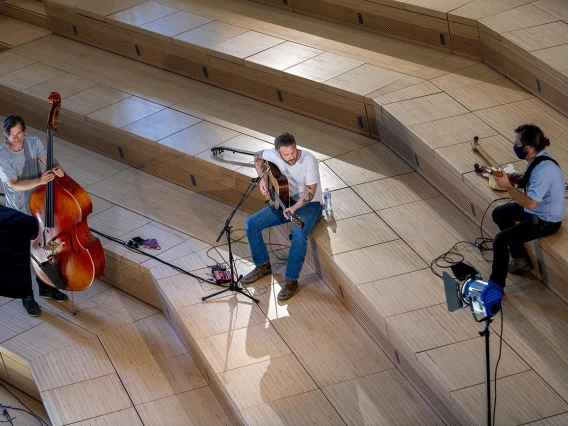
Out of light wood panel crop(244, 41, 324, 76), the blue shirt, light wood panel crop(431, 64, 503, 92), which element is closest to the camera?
the blue shirt

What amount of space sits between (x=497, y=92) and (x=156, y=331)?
2.93m

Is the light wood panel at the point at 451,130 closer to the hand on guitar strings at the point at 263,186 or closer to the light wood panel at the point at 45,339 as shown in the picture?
the hand on guitar strings at the point at 263,186

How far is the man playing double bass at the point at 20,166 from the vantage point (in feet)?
18.9

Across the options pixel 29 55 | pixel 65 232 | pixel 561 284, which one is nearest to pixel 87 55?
pixel 29 55

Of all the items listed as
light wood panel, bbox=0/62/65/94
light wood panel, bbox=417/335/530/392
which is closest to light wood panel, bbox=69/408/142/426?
light wood panel, bbox=417/335/530/392

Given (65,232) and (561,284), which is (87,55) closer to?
(65,232)

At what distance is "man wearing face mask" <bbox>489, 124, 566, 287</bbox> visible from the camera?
4871 millimetres

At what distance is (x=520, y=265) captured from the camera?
5.32 metres

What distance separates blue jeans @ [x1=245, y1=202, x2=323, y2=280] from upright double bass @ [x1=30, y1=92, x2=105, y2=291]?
965 mm

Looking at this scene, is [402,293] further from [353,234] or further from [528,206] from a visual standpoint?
[528,206]

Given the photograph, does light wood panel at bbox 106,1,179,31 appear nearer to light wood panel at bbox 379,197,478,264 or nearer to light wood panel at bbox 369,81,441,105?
light wood panel at bbox 369,81,441,105

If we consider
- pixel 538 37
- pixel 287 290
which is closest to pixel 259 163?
pixel 287 290

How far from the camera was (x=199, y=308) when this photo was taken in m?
5.81

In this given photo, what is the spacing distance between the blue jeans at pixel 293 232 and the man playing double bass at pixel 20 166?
1.25m
